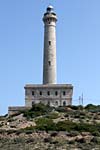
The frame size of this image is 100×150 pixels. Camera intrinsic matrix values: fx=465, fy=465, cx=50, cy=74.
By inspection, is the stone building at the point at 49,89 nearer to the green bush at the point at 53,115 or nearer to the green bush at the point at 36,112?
the green bush at the point at 36,112

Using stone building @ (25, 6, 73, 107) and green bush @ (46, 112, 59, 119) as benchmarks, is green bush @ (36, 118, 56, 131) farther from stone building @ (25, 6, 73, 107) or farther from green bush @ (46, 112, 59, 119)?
stone building @ (25, 6, 73, 107)

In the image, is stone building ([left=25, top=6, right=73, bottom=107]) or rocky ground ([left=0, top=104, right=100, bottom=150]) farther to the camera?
stone building ([left=25, top=6, right=73, bottom=107])

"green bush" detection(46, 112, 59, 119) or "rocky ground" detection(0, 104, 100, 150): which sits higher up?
"green bush" detection(46, 112, 59, 119)

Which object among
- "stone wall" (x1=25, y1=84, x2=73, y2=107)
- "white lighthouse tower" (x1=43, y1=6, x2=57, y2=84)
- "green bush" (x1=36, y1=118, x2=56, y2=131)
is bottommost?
"green bush" (x1=36, y1=118, x2=56, y2=131)

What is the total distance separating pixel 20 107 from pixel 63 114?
23.1 meters

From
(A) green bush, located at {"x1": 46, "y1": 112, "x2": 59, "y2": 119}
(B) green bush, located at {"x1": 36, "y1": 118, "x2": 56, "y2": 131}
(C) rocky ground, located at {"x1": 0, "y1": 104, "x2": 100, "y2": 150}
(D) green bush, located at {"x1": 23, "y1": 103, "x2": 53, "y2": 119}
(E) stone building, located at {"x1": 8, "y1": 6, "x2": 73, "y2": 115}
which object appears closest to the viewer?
(C) rocky ground, located at {"x1": 0, "y1": 104, "x2": 100, "y2": 150}

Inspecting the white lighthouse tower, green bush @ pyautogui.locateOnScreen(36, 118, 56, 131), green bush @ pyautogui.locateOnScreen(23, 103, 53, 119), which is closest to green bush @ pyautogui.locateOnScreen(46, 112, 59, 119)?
green bush @ pyautogui.locateOnScreen(23, 103, 53, 119)

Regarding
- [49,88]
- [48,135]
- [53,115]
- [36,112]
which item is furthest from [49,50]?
[48,135]

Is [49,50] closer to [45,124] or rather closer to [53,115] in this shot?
[53,115]

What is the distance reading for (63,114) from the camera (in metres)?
49.9

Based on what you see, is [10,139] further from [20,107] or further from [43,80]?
[43,80]

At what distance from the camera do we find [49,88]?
76.8 metres

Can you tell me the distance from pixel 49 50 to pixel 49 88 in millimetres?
6835

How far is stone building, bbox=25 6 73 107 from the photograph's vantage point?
7706 centimetres
